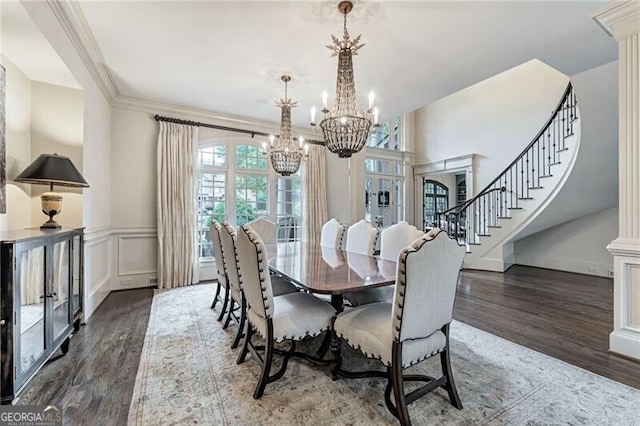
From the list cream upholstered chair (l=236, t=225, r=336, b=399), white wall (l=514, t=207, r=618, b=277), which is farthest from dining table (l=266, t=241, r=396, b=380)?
white wall (l=514, t=207, r=618, b=277)

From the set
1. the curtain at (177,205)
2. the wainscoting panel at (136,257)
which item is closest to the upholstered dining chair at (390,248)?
the curtain at (177,205)

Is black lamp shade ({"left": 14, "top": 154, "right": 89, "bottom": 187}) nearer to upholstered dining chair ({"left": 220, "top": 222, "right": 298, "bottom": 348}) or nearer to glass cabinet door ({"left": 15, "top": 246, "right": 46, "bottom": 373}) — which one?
glass cabinet door ({"left": 15, "top": 246, "right": 46, "bottom": 373})

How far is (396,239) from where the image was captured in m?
2.87

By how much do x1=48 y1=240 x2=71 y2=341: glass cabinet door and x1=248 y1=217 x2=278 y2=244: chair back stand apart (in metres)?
2.01

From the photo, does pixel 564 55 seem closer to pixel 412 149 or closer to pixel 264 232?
pixel 264 232

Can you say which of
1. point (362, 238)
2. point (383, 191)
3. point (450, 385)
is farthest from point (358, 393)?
point (383, 191)

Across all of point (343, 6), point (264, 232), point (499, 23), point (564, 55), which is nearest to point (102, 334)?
point (264, 232)

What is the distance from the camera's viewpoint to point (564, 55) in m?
2.93

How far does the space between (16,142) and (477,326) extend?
456 centimetres

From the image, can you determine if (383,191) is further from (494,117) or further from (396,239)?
(396,239)

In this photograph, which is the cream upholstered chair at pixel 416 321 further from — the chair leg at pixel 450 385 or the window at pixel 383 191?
the window at pixel 383 191

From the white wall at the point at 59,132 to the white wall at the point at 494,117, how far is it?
726 centimetres

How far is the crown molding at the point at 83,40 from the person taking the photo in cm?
221

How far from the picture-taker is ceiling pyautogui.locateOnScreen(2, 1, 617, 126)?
2.29 m
